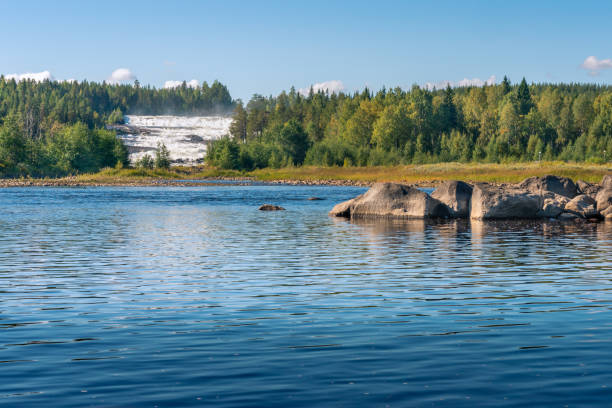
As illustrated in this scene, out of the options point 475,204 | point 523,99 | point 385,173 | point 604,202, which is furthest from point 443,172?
point 475,204

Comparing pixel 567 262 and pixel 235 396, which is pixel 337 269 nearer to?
pixel 567 262

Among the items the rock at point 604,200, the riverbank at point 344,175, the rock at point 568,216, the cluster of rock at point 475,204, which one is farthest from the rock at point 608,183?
the riverbank at point 344,175

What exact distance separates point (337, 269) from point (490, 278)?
4580mm

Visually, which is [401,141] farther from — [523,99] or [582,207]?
[582,207]

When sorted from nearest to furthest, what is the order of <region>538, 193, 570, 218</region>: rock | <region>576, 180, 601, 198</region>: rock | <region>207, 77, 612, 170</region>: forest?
<region>538, 193, 570, 218</region>: rock < <region>576, 180, 601, 198</region>: rock < <region>207, 77, 612, 170</region>: forest

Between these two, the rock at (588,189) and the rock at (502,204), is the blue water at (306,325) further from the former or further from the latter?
the rock at (588,189)

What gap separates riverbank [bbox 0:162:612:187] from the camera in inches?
4245

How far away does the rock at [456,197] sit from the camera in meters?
45.9

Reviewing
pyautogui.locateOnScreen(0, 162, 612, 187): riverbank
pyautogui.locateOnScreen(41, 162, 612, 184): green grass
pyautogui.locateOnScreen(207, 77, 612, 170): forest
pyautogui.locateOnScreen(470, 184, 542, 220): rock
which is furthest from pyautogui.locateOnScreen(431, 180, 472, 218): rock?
pyautogui.locateOnScreen(207, 77, 612, 170): forest

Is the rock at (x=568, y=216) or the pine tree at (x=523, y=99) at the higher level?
the pine tree at (x=523, y=99)

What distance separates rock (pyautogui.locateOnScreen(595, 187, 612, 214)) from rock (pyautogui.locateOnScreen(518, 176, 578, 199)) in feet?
12.3

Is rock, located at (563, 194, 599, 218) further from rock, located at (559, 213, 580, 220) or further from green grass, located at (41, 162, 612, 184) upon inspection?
green grass, located at (41, 162, 612, 184)

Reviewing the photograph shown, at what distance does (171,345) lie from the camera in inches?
452

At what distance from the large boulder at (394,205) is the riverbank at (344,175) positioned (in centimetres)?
5322
